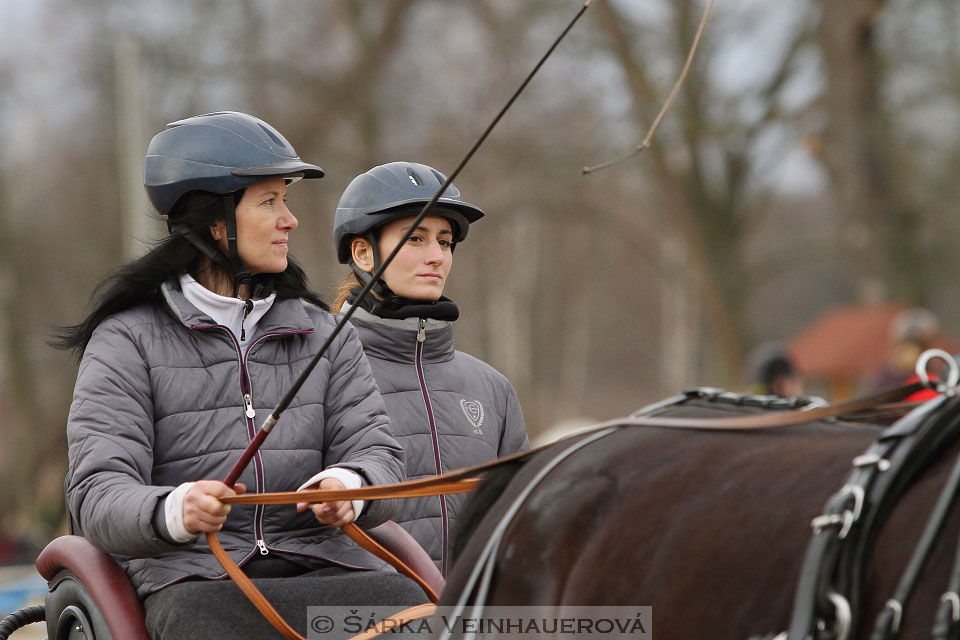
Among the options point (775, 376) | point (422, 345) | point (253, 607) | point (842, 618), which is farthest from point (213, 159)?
point (775, 376)

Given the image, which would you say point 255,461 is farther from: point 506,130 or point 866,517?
point 506,130

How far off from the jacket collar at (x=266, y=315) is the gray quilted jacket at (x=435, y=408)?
1.75 ft

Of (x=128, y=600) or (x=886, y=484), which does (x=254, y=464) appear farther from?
(x=886, y=484)

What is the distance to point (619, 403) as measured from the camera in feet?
123

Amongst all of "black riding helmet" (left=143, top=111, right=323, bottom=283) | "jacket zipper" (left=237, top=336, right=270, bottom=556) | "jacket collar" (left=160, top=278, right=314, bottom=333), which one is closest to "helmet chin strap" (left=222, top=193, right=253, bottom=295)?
"black riding helmet" (left=143, top=111, right=323, bottom=283)

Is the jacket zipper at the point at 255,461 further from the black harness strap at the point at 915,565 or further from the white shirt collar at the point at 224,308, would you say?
the black harness strap at the point at 915,565

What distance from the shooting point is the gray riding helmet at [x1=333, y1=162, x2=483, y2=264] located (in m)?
3.69

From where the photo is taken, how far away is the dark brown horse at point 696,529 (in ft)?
5.84

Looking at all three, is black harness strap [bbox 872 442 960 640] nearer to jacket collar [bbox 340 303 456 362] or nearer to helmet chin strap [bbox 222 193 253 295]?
helmet chin strap [bbox 222 193 253 295]

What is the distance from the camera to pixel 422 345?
3732mm

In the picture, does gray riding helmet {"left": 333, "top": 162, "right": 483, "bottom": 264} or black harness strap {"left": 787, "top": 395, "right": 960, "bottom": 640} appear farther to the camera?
gray riding helmet {"left": 333, "top": 162, "right": 483, "bottom": 264}

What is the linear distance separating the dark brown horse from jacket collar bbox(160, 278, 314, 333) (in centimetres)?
82

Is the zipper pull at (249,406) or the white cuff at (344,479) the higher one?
the zipper pull at (249,406)

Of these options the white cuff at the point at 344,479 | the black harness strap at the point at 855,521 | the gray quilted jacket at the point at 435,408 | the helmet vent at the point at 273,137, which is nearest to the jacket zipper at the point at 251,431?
the white cuff at the point at 344,479
